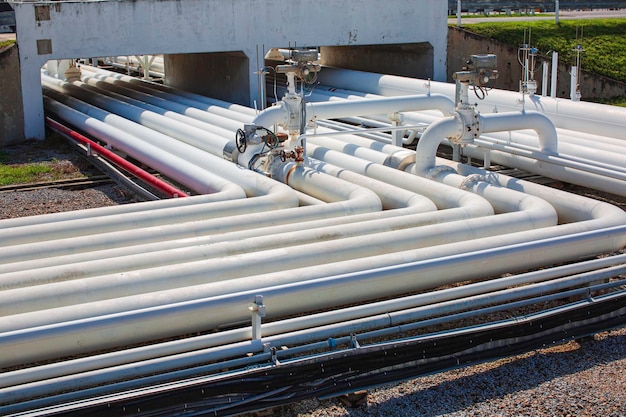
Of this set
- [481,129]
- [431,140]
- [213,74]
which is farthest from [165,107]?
[481,129]

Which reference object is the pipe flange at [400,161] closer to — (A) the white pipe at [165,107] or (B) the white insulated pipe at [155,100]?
(A) the white pipe at [165,107]

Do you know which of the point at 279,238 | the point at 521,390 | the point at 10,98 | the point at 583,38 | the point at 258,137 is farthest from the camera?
the point at 583,38

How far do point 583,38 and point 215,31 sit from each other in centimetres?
1107

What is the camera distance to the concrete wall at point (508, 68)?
21.4 meters

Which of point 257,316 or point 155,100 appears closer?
point 257,316

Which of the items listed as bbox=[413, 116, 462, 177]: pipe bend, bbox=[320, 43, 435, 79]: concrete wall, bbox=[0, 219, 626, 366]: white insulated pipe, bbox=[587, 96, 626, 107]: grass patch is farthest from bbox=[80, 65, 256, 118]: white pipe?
bbox=[587, 96, 626, 107]: grass patch

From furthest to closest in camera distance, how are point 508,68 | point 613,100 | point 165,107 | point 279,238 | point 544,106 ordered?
point 508,68, point 613,100, point 165,107, point 544,106, point 279,238

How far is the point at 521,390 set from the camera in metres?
6.51

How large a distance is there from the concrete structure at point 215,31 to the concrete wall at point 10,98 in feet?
0.57

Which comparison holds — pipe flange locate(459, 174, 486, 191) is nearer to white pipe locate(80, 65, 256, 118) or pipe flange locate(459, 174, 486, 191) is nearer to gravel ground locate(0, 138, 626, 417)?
gravel ground locate(0, 138, 626, 417)

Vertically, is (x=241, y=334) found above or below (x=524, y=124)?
below

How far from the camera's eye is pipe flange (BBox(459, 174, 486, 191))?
10.2 meters

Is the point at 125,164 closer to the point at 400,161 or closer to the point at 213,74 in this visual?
the point at 400,161

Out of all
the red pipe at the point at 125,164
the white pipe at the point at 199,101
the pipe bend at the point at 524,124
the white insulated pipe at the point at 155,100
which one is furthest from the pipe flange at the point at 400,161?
the white pipe at the point at 199,101
